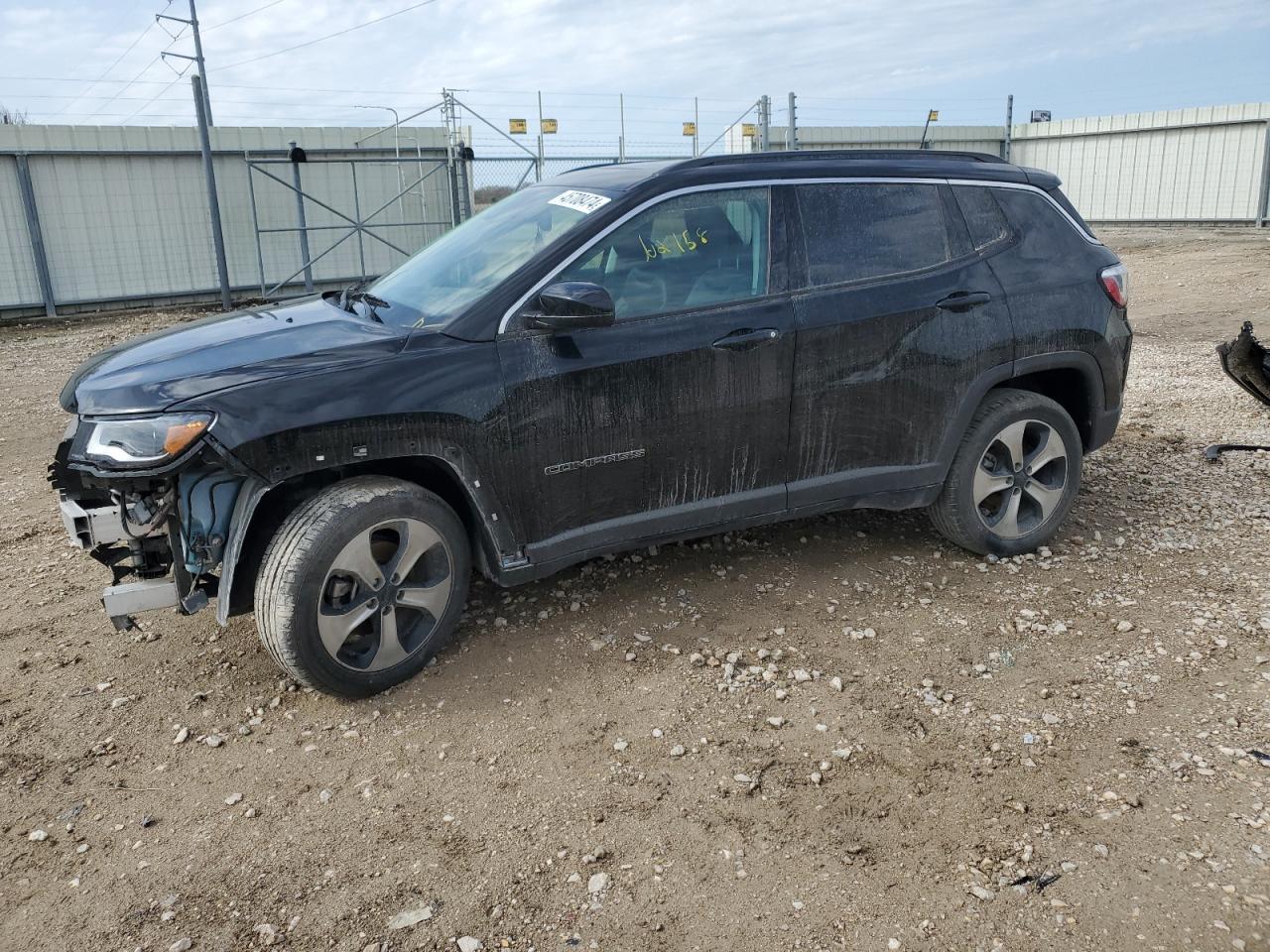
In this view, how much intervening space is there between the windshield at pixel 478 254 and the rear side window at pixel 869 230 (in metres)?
0.92

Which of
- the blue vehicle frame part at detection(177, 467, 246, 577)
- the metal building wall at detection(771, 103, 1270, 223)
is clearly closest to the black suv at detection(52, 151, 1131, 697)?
the blue vehicle frame part at detection(177, 467, 246, 577)

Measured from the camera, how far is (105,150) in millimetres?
14844

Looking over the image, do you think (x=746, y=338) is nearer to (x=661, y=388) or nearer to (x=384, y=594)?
(x=661, y=388)

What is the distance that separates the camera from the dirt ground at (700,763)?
2.61 metres

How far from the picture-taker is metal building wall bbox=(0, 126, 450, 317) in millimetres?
14602

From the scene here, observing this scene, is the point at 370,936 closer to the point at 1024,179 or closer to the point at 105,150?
the point at 1024,179

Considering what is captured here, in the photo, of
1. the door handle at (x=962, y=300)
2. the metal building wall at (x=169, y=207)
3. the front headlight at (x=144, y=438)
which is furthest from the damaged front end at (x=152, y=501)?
the metal building wall at (x=169, y=207)

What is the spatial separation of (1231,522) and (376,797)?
4.46 metres

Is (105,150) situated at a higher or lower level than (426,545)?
higher

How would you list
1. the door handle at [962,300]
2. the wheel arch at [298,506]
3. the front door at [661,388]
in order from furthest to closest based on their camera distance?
the door handle at [962,300] → the front door at [661,388] → the wheel arch at [298,506]

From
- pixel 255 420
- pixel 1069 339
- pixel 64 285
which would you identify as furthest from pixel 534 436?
pixel 64 285

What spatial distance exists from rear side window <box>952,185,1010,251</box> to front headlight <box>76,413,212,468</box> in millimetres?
3322

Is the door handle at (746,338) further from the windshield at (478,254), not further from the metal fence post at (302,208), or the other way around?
the metal fence post at (302,208)

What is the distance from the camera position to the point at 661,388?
381 cm
